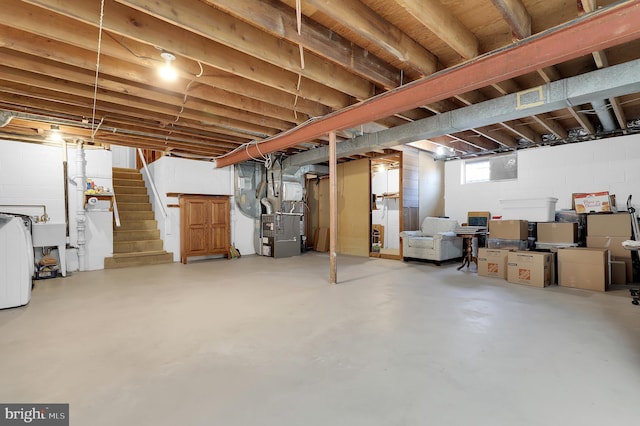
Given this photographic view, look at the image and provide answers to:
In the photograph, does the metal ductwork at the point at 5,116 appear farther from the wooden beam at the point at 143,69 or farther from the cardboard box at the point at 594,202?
the cardboard box at the point at 594,202

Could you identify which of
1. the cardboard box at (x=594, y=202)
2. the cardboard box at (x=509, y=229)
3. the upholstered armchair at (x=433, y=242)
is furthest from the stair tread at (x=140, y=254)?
the cardboard box at (x=594, y=202)

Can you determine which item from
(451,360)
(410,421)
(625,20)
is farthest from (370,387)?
(625,20)

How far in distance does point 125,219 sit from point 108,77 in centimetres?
452

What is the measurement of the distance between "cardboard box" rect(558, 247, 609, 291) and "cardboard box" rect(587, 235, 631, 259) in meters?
0.58

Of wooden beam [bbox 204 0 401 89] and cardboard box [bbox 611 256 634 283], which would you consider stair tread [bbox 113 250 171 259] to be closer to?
wooden beam [bbox 204 0 401 89]

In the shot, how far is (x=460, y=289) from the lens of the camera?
4109 mm

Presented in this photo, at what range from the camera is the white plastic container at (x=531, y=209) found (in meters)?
4.79

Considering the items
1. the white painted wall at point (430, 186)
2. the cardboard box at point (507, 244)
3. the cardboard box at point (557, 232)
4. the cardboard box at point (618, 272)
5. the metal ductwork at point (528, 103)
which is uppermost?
the metal ductwork at point (528, 103)

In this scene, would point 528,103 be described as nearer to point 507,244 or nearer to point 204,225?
point 507,244

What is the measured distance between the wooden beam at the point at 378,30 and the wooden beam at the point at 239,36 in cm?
77

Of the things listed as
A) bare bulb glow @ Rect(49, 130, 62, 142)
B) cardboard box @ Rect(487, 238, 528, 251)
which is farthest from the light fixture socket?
cardboard box @ Rect(487, 238, 528, 251)

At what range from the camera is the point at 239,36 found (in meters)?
2.70

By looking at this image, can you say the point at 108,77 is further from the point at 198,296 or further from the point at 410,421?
the point at 410,421

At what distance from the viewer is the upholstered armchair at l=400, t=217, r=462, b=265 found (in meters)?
6.07
